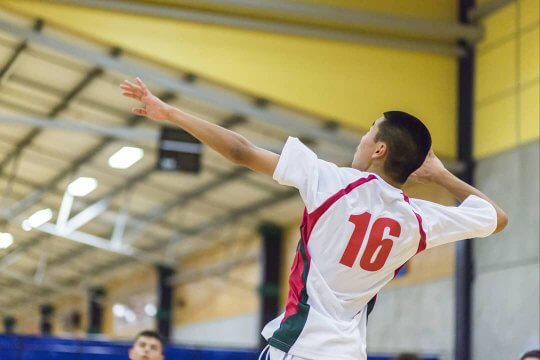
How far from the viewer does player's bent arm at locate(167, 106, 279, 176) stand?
3189 mm

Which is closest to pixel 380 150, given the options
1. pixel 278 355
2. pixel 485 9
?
pixel 278 355

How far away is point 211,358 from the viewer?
43.5 feet

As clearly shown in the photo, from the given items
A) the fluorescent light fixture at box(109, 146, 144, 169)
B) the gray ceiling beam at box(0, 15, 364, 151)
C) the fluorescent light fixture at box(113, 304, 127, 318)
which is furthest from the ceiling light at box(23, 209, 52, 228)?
the gray ceiling beam at box(0, 15, 364, 151)

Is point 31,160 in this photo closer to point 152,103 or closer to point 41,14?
point 41,14

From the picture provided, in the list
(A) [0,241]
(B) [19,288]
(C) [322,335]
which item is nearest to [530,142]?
(C) [322,335]

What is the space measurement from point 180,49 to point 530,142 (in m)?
5.43

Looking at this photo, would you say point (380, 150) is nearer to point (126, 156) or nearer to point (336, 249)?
point (336, 249)

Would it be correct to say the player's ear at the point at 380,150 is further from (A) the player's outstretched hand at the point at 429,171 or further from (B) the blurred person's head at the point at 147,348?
(B) the blurred person's head at the point at 147,348

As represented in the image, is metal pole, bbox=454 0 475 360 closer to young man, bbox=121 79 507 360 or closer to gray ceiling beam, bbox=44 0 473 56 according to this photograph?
gray ceiling beam, bbox=44 0 473 56

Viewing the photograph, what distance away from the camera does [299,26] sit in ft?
46.6

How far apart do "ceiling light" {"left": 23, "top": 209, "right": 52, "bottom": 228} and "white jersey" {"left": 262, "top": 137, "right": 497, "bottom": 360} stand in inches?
984

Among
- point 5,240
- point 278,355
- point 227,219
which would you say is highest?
point 5,240

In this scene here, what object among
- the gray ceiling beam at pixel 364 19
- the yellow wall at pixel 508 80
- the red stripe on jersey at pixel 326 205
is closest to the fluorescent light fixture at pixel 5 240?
the gray ceiling beam at pixel 364 19

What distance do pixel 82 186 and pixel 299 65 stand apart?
10261mm
